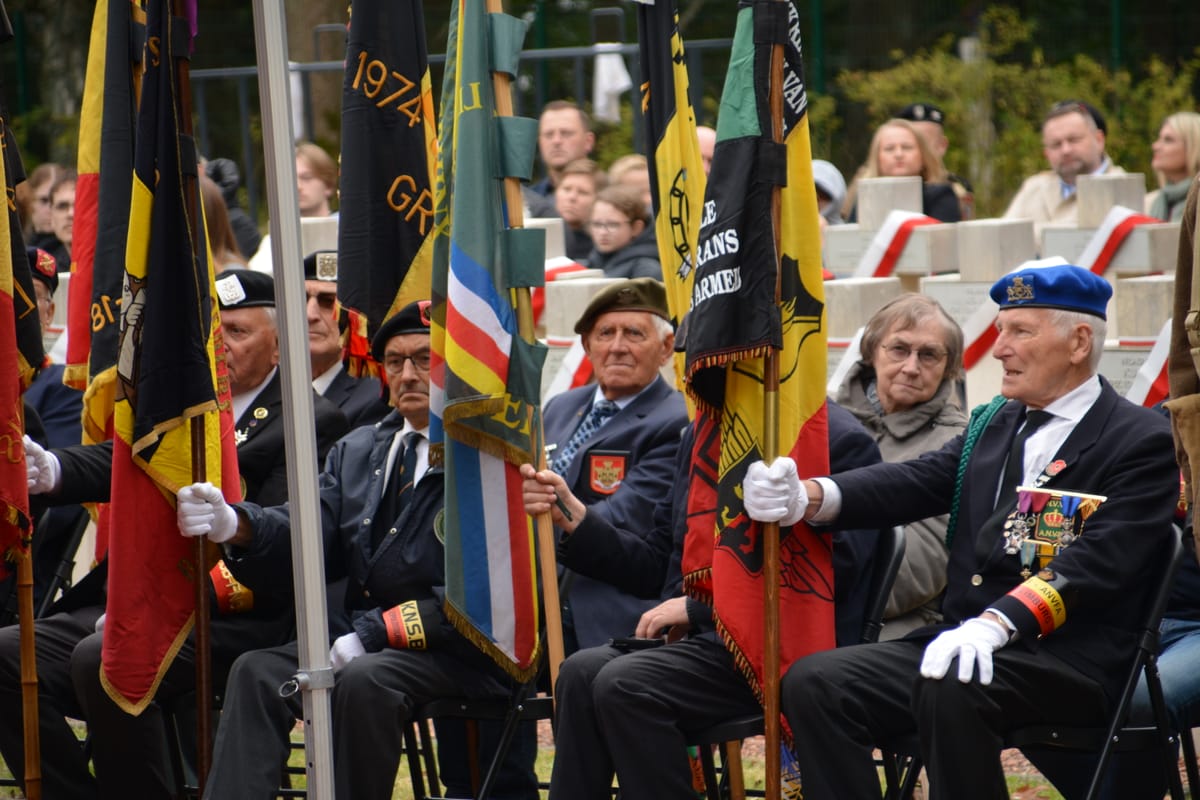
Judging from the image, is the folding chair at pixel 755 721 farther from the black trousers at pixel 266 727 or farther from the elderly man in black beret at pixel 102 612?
the elderly man in black beret at pixel 102 612

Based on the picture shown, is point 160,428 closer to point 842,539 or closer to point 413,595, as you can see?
point 413,595

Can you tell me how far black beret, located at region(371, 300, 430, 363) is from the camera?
5762mm

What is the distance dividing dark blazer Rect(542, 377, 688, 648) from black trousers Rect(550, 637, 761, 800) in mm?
506

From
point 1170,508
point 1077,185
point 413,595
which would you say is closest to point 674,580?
point 413,595

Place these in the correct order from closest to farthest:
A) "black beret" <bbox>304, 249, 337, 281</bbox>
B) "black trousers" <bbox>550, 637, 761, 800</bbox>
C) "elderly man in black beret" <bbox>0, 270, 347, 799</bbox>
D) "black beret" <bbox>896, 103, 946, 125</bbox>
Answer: "black trousers" <bbox>550, 637, 761, 800</bbox>
"elderly man in black beret" <bbox>0, 270, 347, 799</bbox>
"black beret" <bbox>304, 249, 337, 281</bbox>
"black beret" <bbox>896, 103, 946, 125</bbox>

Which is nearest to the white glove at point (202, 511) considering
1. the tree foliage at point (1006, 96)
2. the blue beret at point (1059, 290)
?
the blue beret at point (1059, 290)

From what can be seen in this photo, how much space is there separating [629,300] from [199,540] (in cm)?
160

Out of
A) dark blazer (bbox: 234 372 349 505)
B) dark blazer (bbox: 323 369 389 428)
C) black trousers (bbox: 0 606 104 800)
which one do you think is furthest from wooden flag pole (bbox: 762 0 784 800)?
black trousers (bbox: 0 606 104 800)

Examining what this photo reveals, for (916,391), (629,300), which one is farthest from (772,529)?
(629,300)

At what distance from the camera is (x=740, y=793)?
5.28 meters

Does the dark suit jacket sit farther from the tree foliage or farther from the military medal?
the tree foliage

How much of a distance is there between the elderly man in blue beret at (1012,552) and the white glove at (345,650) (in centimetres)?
137

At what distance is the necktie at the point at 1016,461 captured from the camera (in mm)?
4883

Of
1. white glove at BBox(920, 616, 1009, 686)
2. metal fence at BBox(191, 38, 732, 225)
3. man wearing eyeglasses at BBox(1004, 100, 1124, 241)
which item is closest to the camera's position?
white glove at BBox(920, 616, 1009, 686)
